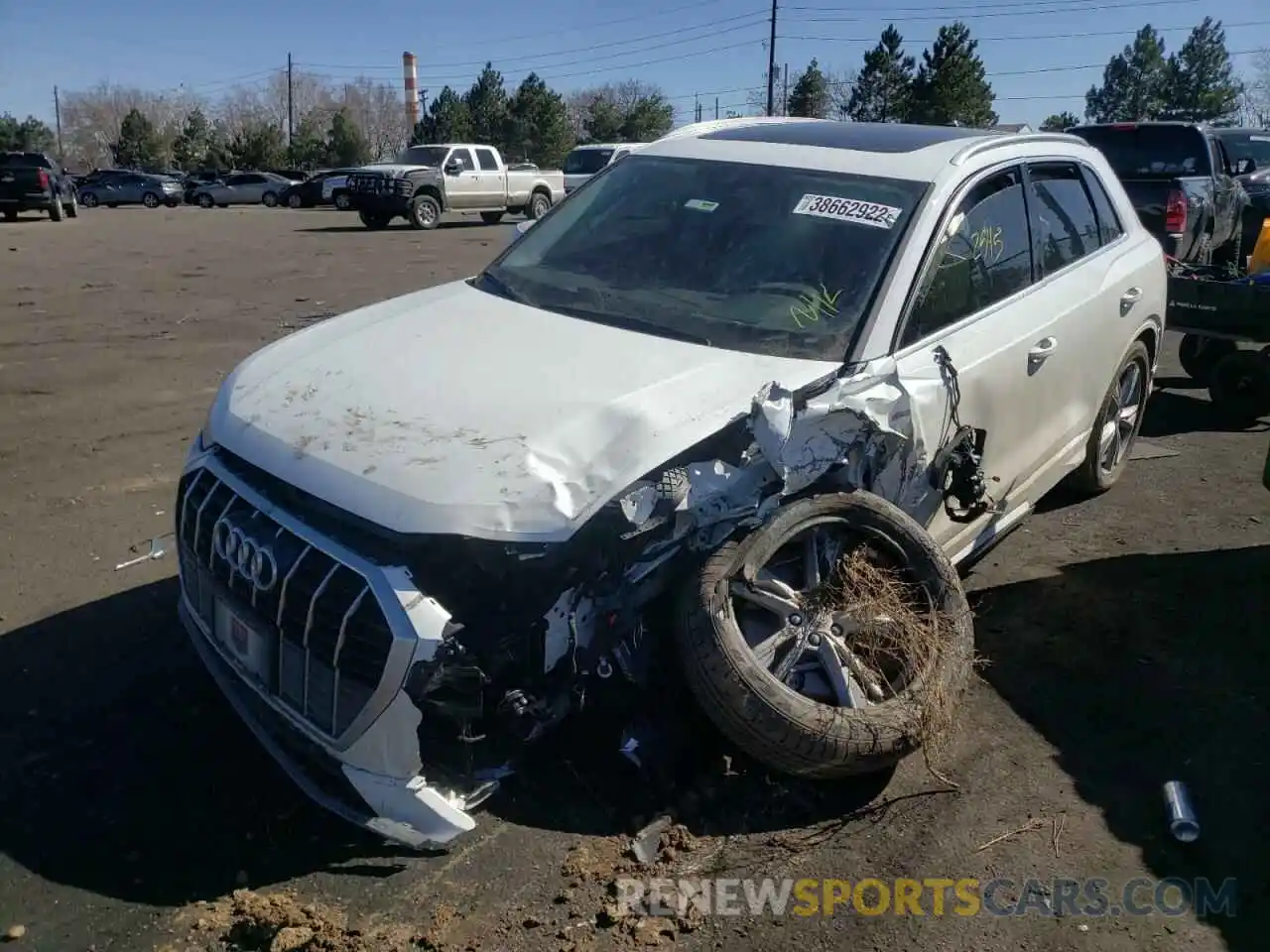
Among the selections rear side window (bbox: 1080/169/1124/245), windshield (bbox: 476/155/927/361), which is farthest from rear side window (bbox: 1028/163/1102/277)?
windshield (bbox: 476/155/927/361)

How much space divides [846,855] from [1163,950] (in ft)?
2.73

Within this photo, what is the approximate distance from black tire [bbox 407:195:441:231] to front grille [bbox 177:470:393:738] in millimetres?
23808

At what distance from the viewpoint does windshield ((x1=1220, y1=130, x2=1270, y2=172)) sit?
14.6 m

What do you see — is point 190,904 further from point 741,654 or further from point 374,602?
point 741,654

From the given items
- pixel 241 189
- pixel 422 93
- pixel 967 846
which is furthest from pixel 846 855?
pixel 422 93

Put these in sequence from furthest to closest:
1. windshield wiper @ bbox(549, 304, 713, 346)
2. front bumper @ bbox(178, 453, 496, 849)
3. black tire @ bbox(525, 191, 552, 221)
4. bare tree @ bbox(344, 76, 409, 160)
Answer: bare tree @ bbox(344, 76, 409, 160) → black tire @ bbox(525, 191, 552, 221) → windshield wiper @ bbox(549, 304, 713, 346) → front bumper @ bbox(178, 453, 496, 849)

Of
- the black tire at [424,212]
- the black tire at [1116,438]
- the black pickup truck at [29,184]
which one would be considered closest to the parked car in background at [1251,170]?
the black tire at [1116,438]

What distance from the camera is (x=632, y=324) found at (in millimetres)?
3801

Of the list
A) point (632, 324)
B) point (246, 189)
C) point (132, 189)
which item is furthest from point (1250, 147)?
point (132, 189)

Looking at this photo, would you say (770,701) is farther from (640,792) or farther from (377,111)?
(377,111)

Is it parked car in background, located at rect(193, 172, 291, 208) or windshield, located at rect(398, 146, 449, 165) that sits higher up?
windshield, located at rect(398, 146, 449, 165)

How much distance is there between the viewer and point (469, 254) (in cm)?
1908

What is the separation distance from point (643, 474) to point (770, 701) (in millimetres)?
733

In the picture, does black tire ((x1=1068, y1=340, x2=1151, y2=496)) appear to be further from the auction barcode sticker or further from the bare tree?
the bare tree
